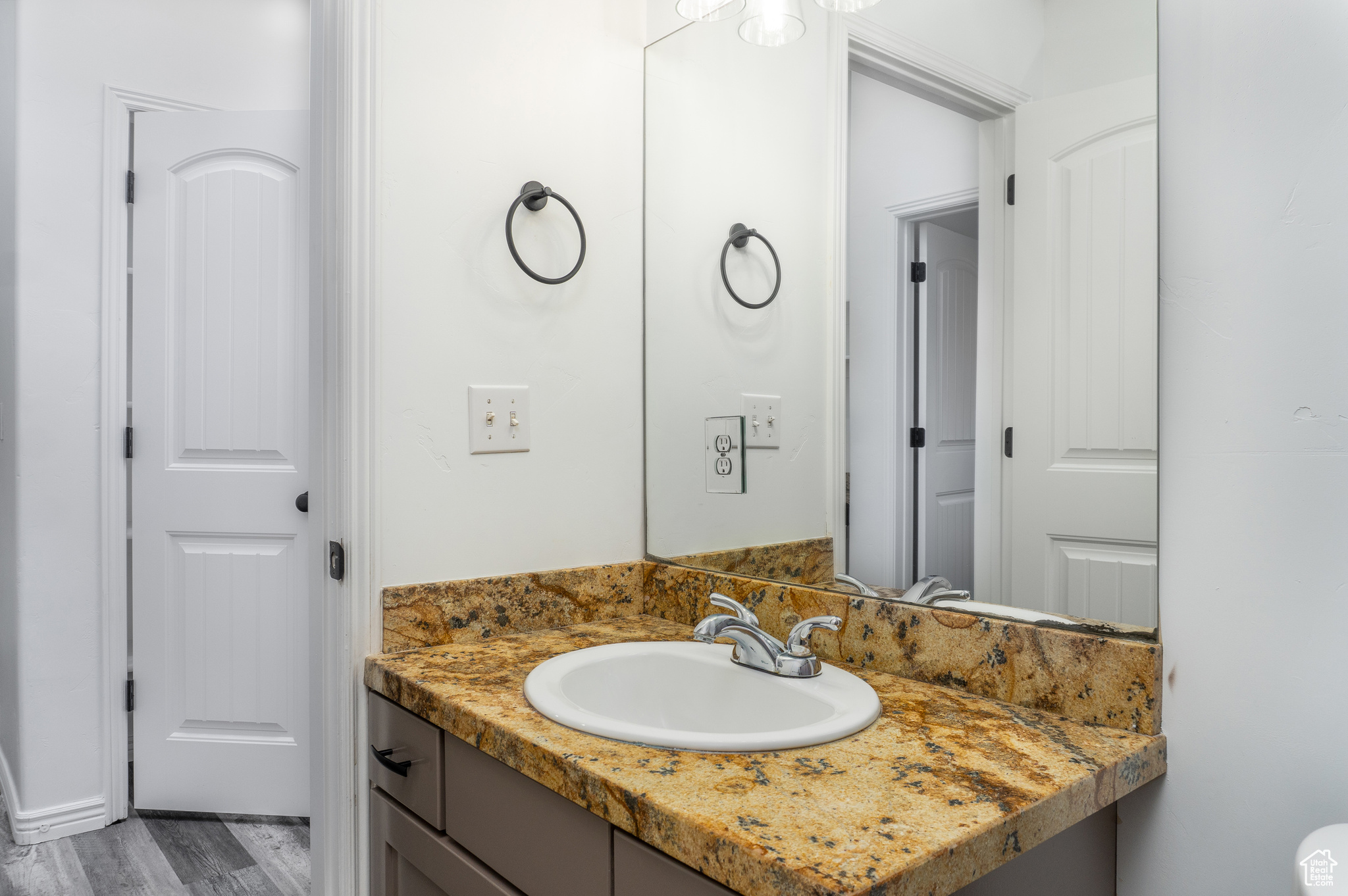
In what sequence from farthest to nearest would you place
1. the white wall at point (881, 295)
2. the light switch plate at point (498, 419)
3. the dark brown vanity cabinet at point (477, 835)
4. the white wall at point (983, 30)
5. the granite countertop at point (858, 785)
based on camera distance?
the light switch plate at point (498, 419) < the white wall at point (881, 295) < the white wall at point (983, 30) < the dark brown vanity cabinet at point (477, 835) < the granite countertop at point (858, 785)

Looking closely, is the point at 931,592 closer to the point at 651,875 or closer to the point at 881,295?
the point at 881,295

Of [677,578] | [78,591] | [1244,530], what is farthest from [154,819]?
[1244,530]

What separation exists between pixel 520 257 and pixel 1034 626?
0.93 metres

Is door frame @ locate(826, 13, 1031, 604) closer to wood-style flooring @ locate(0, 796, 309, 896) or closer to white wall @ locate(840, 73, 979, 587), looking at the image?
white wall @ locate(840, 73, 979, 587)

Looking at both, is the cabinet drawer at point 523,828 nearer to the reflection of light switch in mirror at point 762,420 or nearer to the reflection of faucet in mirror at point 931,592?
the reflection of faucet in mirror at point 931,592

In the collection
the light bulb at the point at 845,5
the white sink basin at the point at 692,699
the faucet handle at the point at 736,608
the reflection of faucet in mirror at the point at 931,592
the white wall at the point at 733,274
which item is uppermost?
the light bulb at the point at 845,5

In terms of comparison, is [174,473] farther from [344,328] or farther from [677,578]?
[677,578]

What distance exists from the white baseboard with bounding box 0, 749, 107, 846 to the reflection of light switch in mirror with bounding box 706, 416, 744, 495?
1991 millimetres

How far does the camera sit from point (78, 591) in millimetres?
2174

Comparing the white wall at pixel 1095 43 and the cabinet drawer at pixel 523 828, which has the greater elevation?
the white wall at pixel 1095 43

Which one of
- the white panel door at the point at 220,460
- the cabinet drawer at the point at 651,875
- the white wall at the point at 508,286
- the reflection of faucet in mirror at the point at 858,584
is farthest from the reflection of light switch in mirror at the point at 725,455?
the white panel door at the point at 220,460

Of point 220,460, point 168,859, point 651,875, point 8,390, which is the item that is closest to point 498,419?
point 651,875

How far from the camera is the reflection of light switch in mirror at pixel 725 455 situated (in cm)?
143

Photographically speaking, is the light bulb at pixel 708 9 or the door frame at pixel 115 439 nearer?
the light bulb at pixel 708 9
